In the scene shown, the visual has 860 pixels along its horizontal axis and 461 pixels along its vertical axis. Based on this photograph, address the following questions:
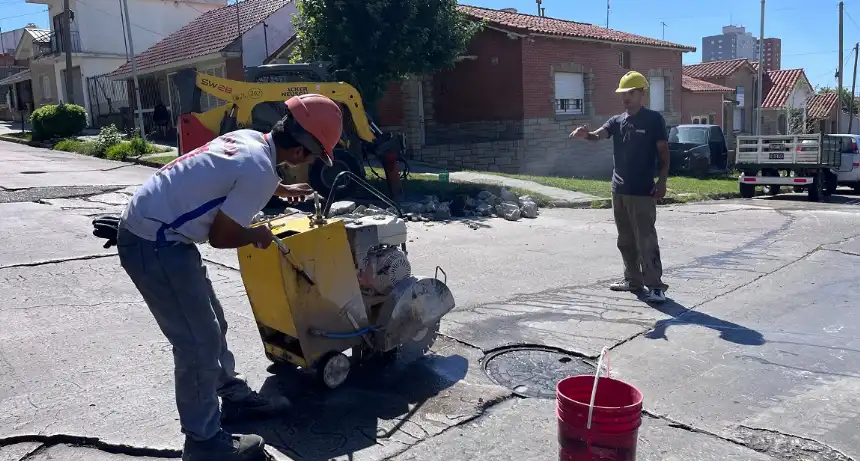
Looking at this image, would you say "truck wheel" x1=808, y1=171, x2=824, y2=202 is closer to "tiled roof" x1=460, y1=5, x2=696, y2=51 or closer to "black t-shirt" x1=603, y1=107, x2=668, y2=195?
"tiled roof" x1=460, y1=5, x2=696, y2=51

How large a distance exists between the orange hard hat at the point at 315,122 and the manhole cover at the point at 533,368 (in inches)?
79.3

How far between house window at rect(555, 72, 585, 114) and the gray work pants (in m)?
19.4

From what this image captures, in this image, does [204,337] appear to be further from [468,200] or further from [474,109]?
[474,109]

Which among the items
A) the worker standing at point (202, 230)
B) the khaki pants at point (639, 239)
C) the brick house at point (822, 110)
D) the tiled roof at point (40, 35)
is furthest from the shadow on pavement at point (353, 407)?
the brick house at point (822, 110)

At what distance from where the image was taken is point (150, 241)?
3.17m

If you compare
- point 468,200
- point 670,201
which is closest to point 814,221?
point 670,201

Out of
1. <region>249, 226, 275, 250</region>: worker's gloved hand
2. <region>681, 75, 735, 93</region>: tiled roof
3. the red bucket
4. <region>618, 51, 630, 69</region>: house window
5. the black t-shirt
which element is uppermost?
<region>618, 51, 630, 69</region>: house window

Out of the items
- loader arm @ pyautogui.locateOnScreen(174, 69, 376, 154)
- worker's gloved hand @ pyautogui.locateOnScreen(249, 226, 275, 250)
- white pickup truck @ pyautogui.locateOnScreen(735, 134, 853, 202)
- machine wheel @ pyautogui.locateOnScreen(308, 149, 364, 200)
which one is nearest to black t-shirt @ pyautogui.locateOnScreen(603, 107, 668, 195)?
worker's gloved hand @ pyautogui.locateOnScreen(249, 226, 275, 250)

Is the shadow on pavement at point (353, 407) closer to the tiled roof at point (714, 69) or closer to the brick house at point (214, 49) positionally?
the brick house at point (214, 49)

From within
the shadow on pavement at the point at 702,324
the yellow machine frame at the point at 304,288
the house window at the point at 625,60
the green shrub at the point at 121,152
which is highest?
the house window at the point at 625,60

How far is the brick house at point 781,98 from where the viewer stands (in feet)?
128

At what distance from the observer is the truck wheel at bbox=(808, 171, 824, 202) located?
16531 mm

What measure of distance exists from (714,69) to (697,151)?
1788cm

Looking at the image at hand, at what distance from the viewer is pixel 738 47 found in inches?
2793
